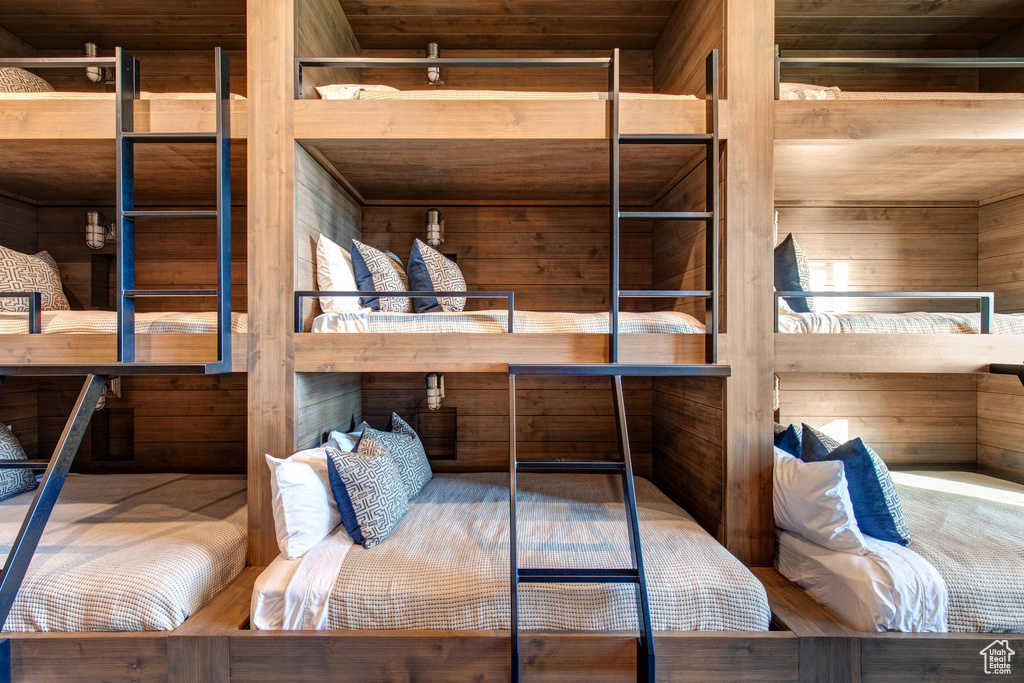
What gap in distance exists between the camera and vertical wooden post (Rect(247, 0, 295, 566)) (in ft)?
6.64

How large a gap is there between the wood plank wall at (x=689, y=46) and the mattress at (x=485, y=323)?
108cm

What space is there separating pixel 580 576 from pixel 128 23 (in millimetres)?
Answer: 3999

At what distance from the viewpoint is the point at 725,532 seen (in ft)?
6.81

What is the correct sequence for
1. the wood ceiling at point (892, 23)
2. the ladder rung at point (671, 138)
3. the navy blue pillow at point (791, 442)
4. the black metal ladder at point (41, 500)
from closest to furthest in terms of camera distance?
the black metal ladder at point (41, 500) → the ladder rung at point (671, 138) → the navy blue pillow at point (791, 442) → the wood ceiling at point (892, 23)

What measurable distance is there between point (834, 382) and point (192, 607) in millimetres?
3739

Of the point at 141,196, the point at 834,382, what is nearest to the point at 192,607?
the point at 141,196

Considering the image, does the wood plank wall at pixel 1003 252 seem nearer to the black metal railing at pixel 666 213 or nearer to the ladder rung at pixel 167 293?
the black metal railing at pixel 666 213

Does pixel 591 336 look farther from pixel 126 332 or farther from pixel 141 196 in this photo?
pixel 141 196

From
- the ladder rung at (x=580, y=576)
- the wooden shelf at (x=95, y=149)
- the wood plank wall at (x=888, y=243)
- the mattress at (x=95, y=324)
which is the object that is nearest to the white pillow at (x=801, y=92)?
the wood plank wall at (x=888, y=243)

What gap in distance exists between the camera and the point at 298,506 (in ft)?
5.86

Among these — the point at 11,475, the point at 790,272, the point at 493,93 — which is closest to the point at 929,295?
the point at 790,272

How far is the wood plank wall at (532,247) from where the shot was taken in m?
3.15

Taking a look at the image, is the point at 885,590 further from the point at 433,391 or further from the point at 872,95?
the point at 433,391

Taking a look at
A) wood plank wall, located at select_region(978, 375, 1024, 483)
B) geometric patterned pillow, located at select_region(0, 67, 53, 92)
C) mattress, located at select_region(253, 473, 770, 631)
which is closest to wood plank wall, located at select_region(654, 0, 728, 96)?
mattress, located at select_region(253, 473, 770, 631)
